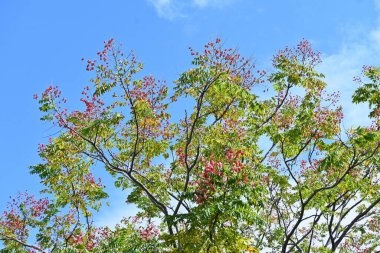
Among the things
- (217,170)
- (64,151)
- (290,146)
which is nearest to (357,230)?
(290,146)

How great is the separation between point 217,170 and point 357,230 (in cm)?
1057

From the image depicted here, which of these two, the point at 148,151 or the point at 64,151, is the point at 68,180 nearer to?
the point at 64,151

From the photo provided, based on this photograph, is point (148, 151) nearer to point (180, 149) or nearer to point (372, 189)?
point (180, 149)

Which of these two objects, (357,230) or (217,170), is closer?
(217,170)

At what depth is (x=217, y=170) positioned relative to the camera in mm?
9984

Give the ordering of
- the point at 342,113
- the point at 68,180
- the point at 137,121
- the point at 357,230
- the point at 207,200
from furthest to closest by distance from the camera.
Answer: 1. the point at 357,230
2. the point at 68,180
3. the point at 342,113
4. the point at 137,121
5. the point at 207,200

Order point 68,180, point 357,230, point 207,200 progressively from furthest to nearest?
point 357,230 → point 68,180 → point 207,200

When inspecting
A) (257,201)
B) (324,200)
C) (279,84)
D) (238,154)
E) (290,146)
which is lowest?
(257,201)

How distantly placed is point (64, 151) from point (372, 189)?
10.2m

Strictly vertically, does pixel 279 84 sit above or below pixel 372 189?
above

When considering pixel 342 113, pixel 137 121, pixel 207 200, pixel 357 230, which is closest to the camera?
pixel 207 200

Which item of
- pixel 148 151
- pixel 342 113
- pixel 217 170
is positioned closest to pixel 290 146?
pixel 342 113

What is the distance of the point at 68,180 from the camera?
632 inches

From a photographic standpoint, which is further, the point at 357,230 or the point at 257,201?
the point at 357,230
